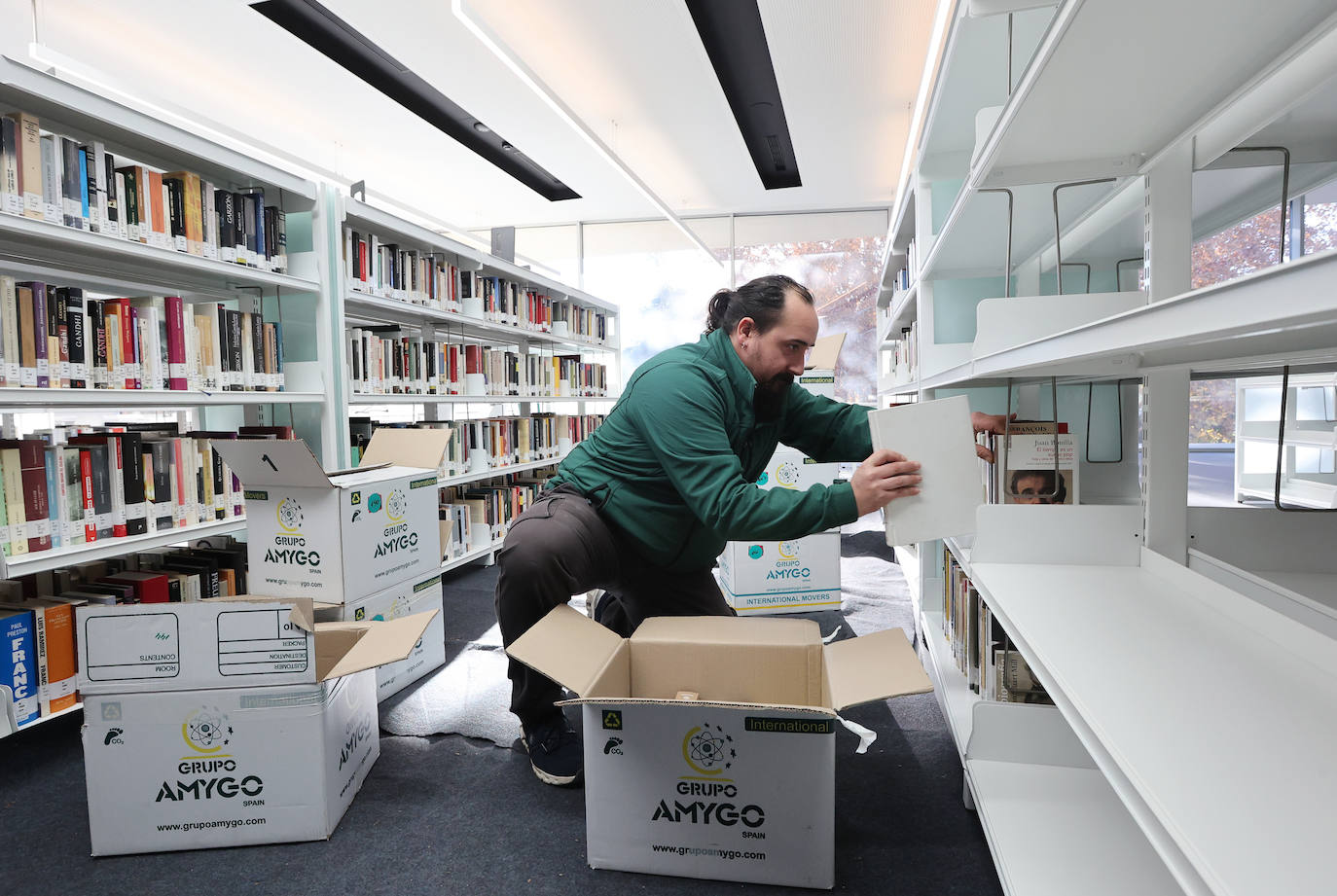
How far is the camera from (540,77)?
4152 mm

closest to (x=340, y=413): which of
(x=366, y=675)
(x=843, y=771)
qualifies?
(x=366, y=675)

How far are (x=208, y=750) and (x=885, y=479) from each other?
1.46m

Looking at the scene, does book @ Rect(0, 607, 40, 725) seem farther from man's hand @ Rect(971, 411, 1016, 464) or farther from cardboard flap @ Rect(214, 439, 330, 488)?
man's hand @ Rect(971, 411, 1016, 464)

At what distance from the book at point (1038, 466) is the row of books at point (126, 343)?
2.39 metres

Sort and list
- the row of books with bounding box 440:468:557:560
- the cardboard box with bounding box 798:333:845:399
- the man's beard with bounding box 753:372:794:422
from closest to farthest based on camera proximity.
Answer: the man's beard with bounding box 753:372:794:422 → the cardboard box with bounding box 798:333:845:399 → the row of books with bounding box 440:468:557:560

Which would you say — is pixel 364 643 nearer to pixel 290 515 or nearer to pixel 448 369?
pixel 290 515

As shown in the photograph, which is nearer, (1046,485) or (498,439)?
(1046,485)

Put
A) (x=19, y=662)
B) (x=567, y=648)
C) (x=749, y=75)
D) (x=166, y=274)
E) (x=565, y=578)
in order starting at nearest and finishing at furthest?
(x=567, y=648)
(x=565, y=578)
(x=19, y=662)
(x=166, y=274)
(x=749, y=75)

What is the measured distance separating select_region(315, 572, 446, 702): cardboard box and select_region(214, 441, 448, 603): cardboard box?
5 cm

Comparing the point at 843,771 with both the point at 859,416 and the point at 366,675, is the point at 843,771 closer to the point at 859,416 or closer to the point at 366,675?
the point at 859,416

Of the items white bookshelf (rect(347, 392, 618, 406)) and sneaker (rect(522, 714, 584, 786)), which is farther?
white bookshelf (rect(347, 392, 618, 406))

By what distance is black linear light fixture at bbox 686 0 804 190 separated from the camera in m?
3.90

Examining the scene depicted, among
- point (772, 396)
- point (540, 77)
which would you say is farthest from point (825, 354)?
point (540, 77)

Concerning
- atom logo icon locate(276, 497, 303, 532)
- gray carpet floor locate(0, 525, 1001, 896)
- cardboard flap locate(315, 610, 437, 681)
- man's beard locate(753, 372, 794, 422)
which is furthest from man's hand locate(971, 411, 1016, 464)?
atom logo icon locate(276, 497, 303, 532)
